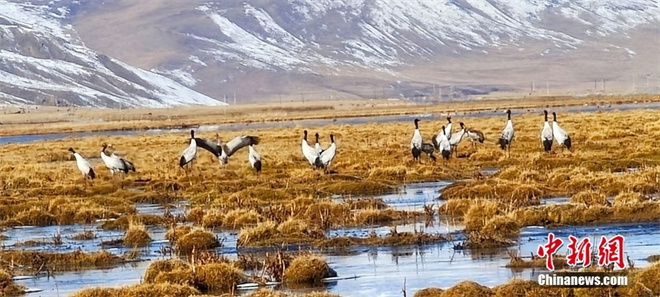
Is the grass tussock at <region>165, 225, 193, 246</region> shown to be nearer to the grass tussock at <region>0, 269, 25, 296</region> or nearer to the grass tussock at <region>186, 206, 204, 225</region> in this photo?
the grass tussock at <region>186, 206, 204, 225</region>

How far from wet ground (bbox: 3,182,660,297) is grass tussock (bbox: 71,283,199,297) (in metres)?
1.39

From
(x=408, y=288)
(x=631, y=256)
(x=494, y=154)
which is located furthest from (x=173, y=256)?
(x=494, y=154)

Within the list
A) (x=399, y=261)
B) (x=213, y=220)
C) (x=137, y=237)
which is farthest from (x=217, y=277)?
(x=213, y=220)

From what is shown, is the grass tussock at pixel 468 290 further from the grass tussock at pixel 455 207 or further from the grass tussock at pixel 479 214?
the grass tussock at pixel 455 207

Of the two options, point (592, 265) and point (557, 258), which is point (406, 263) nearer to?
point (557, 258)

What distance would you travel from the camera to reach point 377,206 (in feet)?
85.4

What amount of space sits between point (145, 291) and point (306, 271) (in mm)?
2409

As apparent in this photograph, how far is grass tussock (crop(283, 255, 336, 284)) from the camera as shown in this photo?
16.7 meters

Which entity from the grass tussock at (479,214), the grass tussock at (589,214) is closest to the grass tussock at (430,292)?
the grass tussock at (479,214)

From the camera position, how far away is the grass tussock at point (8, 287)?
17203 millimetres

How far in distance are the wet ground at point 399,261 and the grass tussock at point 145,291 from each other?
1393mm

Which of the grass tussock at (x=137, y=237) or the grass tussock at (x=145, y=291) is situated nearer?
the grass tussock at (x=145, y=291)

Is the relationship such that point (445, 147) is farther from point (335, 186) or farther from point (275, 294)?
point (275, 294)

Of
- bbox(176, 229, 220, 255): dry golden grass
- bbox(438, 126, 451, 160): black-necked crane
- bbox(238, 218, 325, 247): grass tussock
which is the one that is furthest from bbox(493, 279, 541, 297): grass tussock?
bbox(438, 126, 451, 160): black-necked crane
